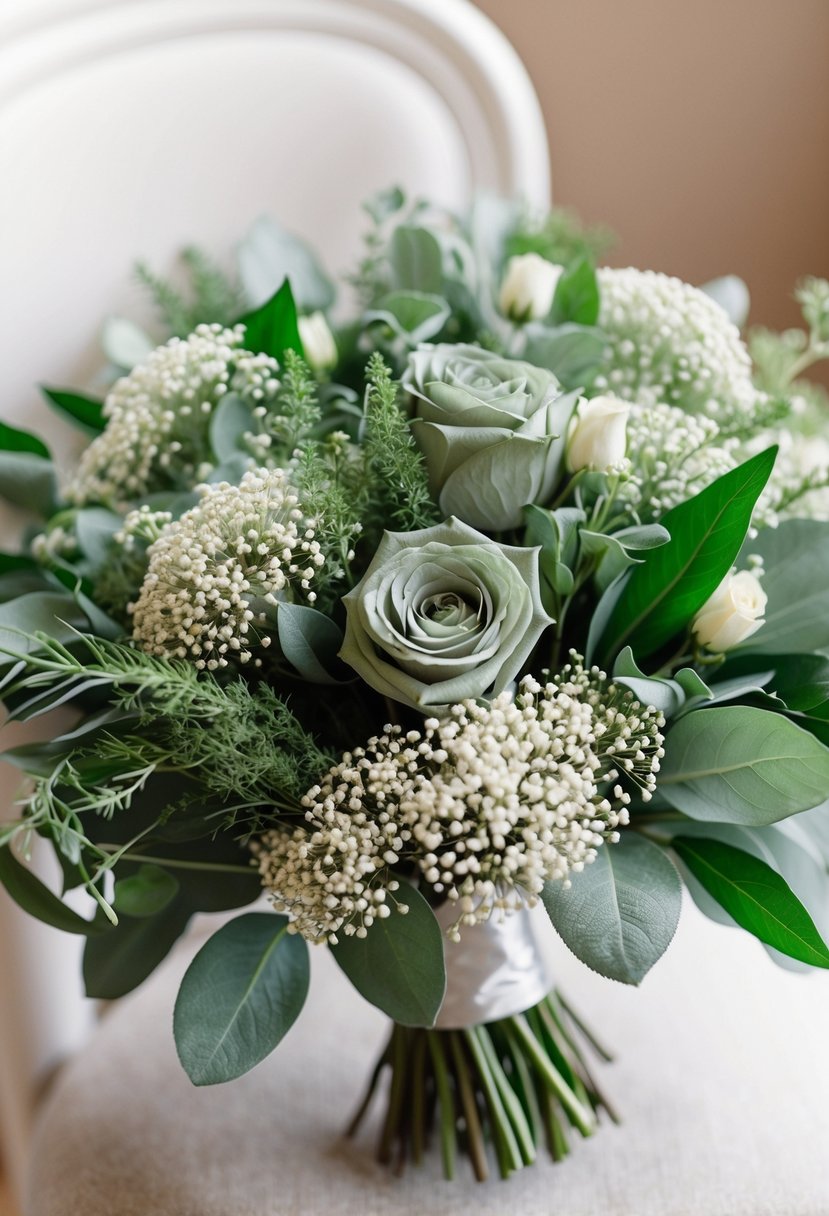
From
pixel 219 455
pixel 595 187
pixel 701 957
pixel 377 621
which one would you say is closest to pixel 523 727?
pixel 377 621

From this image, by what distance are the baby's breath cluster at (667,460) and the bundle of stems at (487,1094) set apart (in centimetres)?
33

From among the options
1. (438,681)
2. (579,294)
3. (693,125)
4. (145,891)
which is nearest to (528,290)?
(579,294)

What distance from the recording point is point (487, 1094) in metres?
0.65

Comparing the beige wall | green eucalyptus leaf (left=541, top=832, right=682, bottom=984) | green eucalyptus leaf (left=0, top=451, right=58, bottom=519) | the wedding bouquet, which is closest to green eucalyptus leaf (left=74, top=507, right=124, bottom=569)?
the wedding bouquet

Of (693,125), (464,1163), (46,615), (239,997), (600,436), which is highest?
(693,125)

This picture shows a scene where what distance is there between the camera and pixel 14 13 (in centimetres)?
75

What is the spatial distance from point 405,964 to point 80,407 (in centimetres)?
48

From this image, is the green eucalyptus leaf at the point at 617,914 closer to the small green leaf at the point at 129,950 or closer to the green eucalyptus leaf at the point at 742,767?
the green eucalyptus leaf at the point at 742,767

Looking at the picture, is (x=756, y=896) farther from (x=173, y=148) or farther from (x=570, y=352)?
(x=173, y=148)

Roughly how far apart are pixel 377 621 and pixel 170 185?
0.55 metres

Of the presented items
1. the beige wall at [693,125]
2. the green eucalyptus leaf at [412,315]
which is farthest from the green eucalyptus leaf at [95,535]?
the beige wall at [693,125]

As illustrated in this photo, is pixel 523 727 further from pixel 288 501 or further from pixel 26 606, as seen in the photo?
pixel 26 606

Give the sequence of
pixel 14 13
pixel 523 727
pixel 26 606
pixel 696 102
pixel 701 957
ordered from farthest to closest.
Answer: pixel 696 102 < pixel 701 957 < pixel 14 13 < pixel 26 606 < pixel 523 727

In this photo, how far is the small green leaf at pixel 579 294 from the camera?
0.72 m
